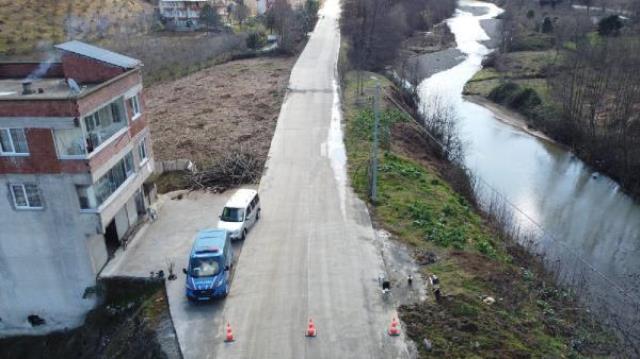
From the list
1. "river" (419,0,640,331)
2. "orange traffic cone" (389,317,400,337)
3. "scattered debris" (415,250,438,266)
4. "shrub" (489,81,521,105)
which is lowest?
"river" (419,0,640,331)

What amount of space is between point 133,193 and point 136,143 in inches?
93.9

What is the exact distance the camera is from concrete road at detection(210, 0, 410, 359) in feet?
56.1

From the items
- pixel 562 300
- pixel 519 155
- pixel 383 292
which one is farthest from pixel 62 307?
pixel 519 155

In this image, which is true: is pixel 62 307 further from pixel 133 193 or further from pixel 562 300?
pixel 562 300

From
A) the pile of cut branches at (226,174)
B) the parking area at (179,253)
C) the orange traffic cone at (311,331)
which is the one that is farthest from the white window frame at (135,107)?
the orange traffic cone at (311,331)

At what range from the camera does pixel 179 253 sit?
22.5m

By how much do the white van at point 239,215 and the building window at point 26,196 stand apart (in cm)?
736

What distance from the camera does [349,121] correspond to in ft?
129

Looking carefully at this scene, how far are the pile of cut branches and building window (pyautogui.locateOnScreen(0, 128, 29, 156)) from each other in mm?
10249

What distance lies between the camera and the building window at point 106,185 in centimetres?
2017

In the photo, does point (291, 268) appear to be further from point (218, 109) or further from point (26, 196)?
point (218, 109)

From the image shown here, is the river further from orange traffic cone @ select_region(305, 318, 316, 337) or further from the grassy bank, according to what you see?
orange traffic cone @ select_region(305, 318, 316, 337)

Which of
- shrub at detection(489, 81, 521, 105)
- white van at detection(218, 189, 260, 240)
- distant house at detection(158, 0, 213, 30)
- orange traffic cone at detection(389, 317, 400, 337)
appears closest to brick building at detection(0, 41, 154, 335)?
white van at detection(218, 189, 260, 240)

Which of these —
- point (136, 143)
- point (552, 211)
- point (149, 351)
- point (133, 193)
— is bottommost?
point (552, 211)
